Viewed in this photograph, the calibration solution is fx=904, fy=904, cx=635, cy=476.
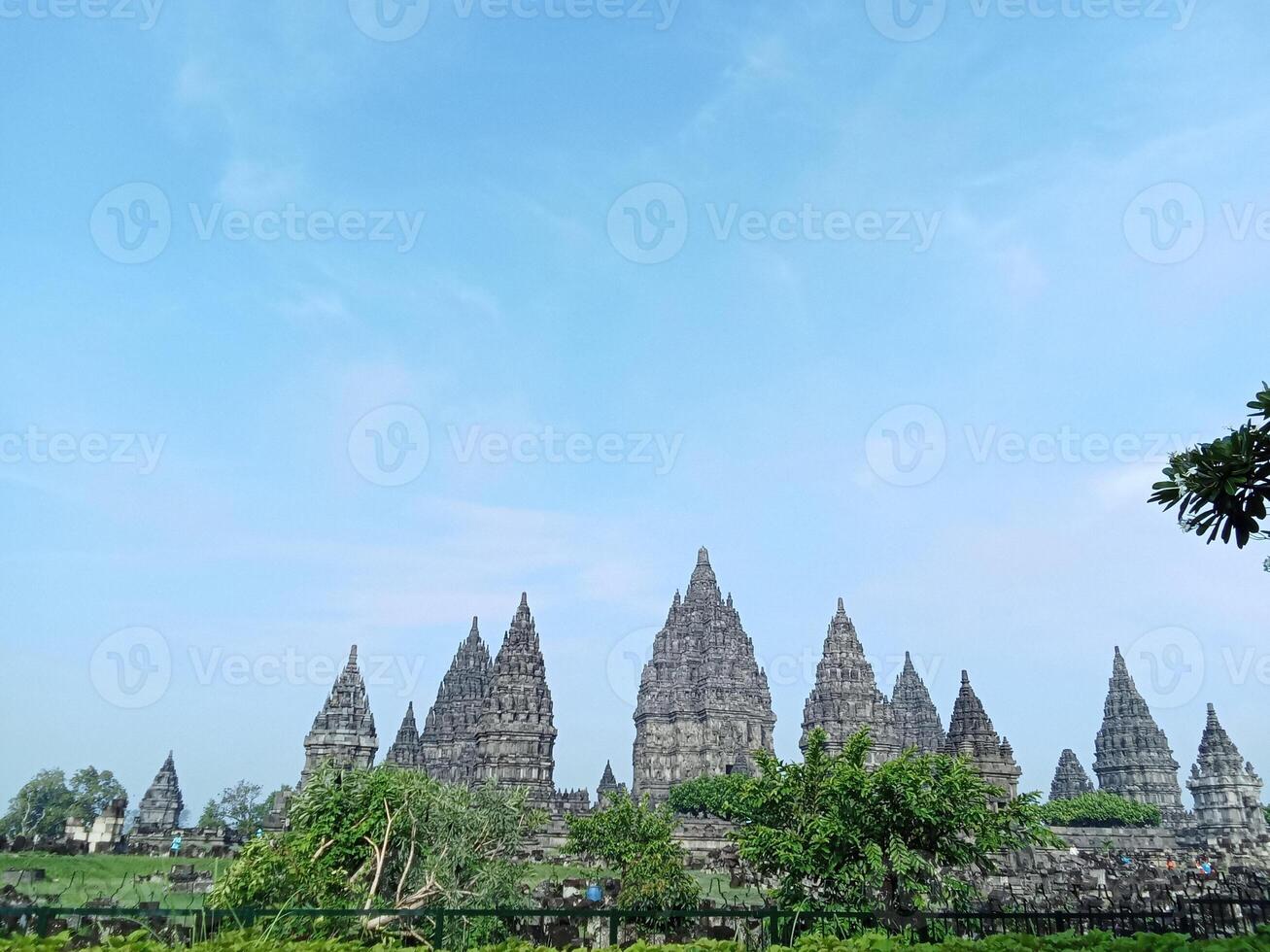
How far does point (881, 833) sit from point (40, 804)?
89760mm

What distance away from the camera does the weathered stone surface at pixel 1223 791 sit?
249 ft

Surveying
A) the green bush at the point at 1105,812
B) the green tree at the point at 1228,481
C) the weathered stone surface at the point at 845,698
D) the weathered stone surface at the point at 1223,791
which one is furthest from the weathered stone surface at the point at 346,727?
the weathered stone surface at the point at 1223,791

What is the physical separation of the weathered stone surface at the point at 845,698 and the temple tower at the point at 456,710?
30760 mm

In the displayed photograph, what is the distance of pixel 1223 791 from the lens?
7644cm

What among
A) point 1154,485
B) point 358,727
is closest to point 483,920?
point 1154,485

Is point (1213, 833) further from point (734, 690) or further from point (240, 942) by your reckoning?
point (240, 942)

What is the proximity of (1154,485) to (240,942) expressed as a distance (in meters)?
11.8

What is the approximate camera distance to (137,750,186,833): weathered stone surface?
6350 cm

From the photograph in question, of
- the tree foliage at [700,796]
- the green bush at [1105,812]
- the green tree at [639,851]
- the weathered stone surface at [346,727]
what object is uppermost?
the weathered stone surface at [346,727]

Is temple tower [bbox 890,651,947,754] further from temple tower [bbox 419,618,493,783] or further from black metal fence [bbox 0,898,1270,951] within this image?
black metal fence [bbox 0,898,1270,951]

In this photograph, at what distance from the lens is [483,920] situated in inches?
658

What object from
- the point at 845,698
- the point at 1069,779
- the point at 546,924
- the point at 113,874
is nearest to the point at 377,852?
the point at 546,924

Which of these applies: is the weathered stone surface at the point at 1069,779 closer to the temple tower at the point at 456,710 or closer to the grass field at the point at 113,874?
the temple tower at the point at 456,710

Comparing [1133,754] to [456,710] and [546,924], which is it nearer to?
[456,710]
